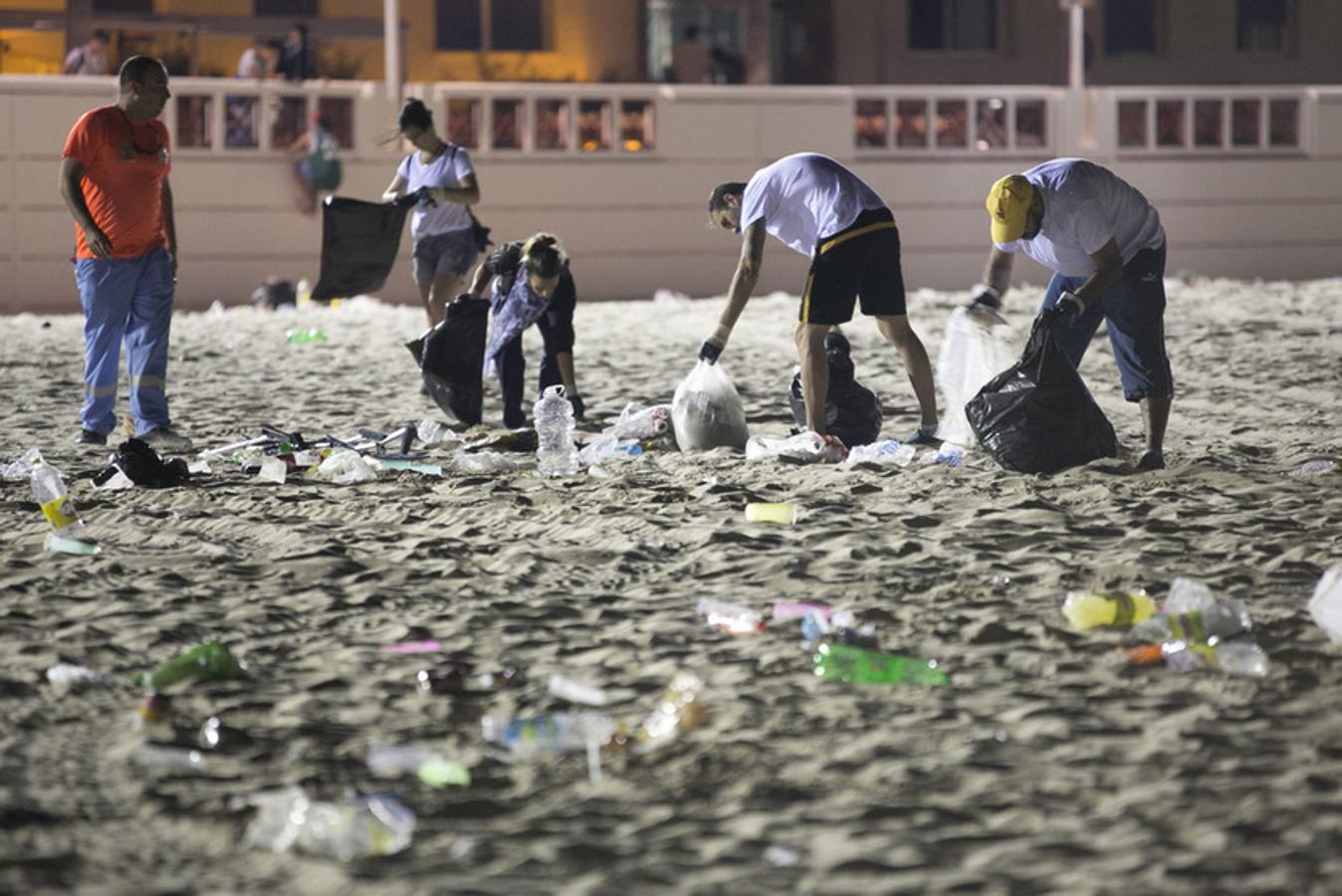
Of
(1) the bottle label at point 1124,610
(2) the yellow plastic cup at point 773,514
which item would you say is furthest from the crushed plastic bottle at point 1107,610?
(2) the yellow plastic cup at point 773,514

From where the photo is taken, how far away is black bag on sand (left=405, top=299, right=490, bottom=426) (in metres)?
9.09

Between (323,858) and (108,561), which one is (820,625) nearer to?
(323,858)

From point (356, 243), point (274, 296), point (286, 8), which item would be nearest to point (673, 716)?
point (356, 243)

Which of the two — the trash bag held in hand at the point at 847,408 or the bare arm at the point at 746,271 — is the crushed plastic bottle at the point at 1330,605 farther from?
the trash bag held in hand at the point at 847,408

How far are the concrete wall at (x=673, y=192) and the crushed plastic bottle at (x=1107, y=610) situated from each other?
1315 cm

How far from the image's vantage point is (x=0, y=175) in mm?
17062

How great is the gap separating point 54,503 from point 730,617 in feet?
8.96

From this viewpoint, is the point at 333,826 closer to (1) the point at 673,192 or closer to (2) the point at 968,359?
(2) the point at 968,359

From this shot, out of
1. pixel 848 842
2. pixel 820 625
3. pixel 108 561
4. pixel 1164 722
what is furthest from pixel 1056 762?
pixel 108 561

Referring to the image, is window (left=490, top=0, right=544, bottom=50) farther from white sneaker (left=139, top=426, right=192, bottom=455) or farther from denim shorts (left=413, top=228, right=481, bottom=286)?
white sneaker (left=139, top=426, right=192, bottom=455)

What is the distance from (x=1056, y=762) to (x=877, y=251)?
4116 millimetres

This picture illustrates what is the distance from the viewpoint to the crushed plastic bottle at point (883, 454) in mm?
7645

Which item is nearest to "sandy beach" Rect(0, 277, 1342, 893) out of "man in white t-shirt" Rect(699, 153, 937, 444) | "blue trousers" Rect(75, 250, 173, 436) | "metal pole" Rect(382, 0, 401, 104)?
"blue trousers" Rect(75, 250, 173, 436)

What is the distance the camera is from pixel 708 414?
320 inches
